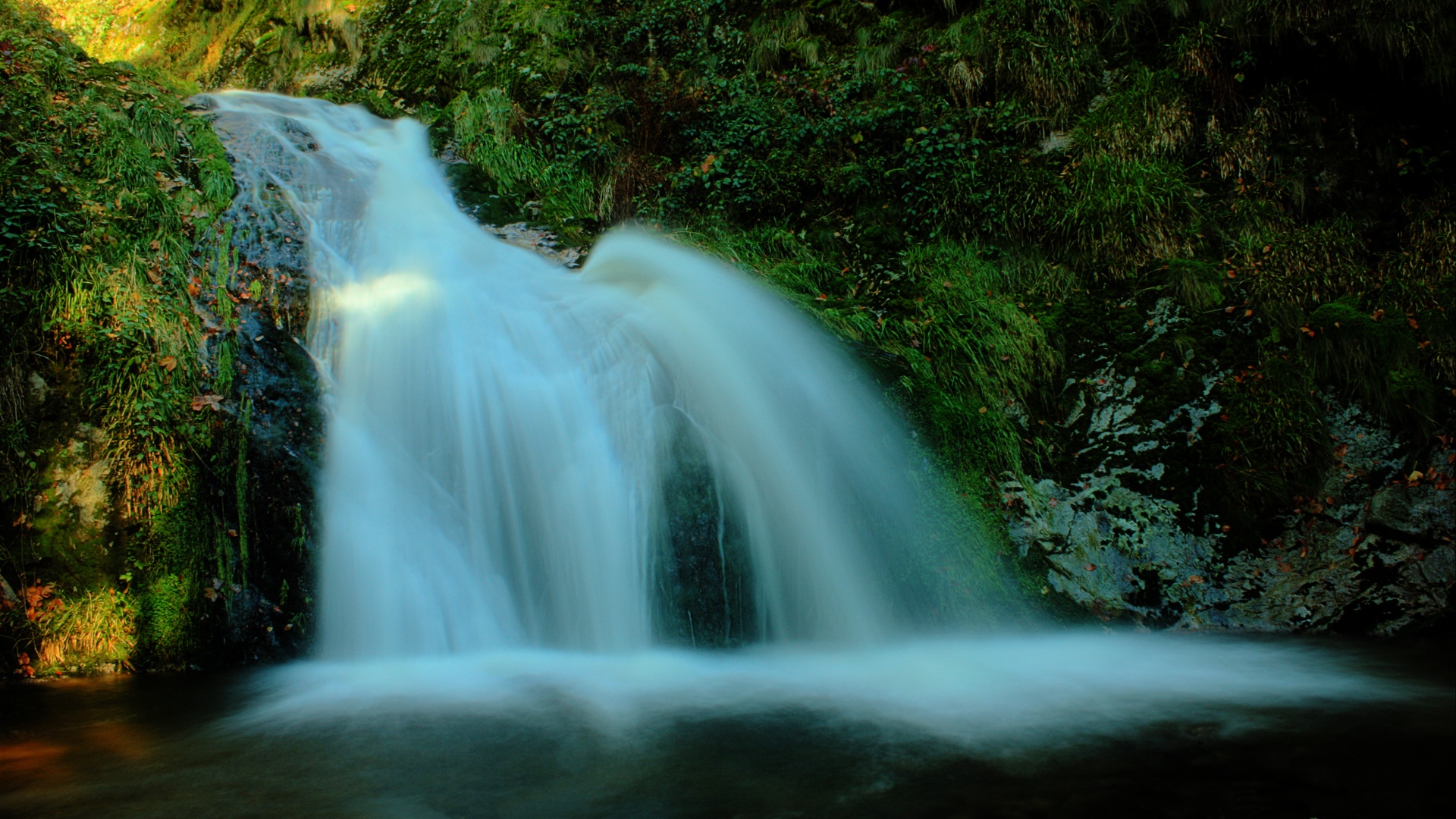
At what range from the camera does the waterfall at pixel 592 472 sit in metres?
4.87

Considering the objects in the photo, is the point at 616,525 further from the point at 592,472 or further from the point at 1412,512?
the point at 1412,512

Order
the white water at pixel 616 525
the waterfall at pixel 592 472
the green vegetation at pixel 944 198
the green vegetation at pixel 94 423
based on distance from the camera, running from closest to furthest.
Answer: the white water at pixel 616 525 < the green vegetation at pixel 94 423 < the waterfall at pixel 592 472 < the green vegetation at pixel 944 198

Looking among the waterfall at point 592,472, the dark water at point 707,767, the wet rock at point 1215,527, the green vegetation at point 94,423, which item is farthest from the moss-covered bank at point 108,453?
the wet rock at point 1215,527

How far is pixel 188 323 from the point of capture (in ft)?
17.0

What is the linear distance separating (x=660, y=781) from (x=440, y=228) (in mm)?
5423

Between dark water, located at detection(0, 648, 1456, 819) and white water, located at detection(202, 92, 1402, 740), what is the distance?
37cm

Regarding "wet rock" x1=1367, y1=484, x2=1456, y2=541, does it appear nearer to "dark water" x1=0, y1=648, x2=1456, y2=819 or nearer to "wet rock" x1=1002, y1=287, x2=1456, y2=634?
"wet rock" x1=1002, y1=287, x2=1456, y2=634

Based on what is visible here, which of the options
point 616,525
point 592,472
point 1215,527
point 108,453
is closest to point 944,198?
point 1215,527

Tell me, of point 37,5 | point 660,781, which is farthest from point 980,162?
point 37,5

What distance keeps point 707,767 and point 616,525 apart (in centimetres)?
202

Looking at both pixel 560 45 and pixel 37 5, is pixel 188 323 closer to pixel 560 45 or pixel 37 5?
pixel 37 5

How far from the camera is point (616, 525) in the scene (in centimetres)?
495

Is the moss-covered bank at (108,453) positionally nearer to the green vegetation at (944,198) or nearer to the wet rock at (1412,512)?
the green vegetation at (944,198)

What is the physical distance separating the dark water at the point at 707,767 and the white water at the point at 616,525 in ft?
1.22
